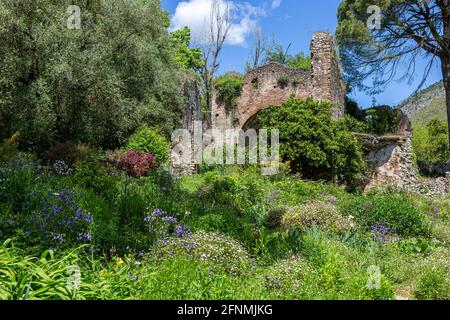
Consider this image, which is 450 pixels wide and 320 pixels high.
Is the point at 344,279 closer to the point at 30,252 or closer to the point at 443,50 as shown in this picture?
the point at 30,252

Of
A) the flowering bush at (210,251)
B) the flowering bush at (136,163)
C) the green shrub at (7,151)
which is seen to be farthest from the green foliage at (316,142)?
the flowering bush at (210,251)

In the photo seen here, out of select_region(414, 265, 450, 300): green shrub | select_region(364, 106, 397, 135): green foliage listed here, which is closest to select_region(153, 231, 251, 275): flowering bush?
select_region(414, 265, 450, 300): green shrub

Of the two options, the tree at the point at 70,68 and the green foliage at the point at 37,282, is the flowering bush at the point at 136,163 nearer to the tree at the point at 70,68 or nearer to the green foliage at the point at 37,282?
the tree at the point at 70,68

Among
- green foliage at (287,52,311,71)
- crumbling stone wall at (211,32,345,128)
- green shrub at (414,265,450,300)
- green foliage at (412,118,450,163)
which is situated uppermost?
green foliage at (287,52,311,71)

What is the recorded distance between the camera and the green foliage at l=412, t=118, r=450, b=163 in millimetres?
29802

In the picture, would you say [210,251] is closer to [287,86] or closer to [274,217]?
[274,217]

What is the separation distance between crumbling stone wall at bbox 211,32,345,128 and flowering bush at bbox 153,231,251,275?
13.3 metres

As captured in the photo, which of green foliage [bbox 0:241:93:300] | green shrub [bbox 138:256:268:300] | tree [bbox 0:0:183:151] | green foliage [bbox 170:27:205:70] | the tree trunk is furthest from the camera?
green foliage [bbox 170:27:205:70]

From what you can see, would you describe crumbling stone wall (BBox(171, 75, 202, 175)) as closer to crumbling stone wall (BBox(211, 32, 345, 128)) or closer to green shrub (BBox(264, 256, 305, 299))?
crumbling stone wall (BBox(211, 32, 345, 128))

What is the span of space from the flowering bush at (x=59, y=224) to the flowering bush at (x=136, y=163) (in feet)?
20.0

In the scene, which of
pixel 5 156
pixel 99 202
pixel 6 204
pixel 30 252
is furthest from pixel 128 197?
pixel 5 156

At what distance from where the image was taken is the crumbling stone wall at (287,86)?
18453mm

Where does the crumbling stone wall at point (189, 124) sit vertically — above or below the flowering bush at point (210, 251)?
above

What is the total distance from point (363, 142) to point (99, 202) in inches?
526
